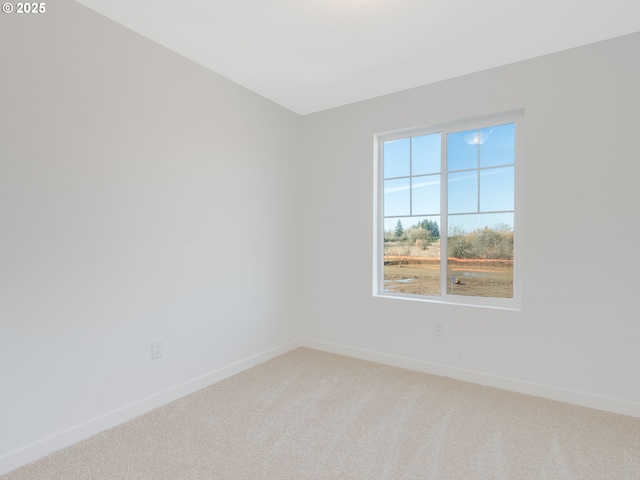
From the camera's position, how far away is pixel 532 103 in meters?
2.40

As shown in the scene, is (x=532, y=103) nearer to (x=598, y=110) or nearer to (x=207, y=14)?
(x=598, y=110)

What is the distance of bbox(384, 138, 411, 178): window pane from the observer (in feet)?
10.1

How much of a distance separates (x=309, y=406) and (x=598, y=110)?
268cm

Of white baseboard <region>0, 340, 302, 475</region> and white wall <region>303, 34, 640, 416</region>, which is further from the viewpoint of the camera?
white wall <region>303, 34, 640, 416</region>

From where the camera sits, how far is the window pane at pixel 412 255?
9.61 feet

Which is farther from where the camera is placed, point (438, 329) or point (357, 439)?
point (438, 329)

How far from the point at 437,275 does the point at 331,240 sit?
103 cm

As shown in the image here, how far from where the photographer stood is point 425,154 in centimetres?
298

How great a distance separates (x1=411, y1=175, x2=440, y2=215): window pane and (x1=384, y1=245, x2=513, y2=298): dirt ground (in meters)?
0.33

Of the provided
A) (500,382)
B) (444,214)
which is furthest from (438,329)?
(444,214)

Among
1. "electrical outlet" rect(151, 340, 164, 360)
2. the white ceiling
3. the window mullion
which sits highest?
the white ceiling

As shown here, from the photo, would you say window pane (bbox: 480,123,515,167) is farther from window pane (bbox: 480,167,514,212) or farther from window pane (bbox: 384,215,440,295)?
window pane (bbox: 384,215,440,295)

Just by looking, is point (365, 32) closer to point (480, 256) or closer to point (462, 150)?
point (462, 150)

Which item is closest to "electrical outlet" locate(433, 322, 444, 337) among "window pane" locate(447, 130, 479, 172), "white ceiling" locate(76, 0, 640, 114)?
"window pane" locate(447, 130, 479, 172)
